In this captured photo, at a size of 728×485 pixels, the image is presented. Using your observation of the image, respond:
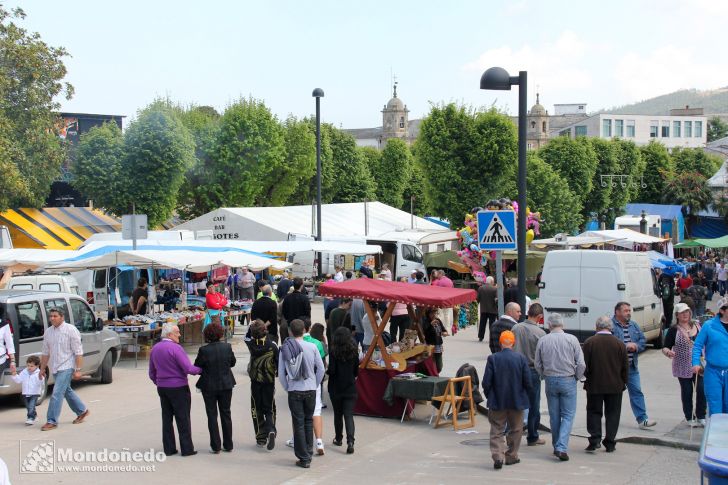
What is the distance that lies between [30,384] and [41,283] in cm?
1049

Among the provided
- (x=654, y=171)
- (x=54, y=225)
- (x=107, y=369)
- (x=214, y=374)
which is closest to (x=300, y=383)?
(x=214, y=374)

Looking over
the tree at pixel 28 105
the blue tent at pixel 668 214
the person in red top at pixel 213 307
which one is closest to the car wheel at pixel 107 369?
the person in red top at pixel 213 307

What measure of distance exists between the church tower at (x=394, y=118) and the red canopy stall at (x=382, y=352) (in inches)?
6459

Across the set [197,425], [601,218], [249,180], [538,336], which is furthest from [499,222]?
[601,218]

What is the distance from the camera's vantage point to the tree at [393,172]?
255ft

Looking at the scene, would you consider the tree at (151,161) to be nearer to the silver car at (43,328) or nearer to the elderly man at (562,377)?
the silver car at (43,328)

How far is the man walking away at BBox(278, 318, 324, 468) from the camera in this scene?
10.4 metres

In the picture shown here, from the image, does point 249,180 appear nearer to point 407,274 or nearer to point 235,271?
point 407,274

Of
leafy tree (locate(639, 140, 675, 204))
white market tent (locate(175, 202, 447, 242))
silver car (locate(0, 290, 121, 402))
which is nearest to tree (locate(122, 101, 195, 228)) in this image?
white market tent (locate(175, 202, 447, 242))

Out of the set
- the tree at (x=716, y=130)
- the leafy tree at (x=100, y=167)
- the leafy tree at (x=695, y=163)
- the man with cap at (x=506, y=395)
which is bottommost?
the man with cap at (x=506, y=395)

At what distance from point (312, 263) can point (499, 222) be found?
1117 inches

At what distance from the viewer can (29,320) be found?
1400cm

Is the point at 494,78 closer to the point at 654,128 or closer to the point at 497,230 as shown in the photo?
the point at 497,230

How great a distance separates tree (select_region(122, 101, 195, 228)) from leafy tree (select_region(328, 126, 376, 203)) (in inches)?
882
